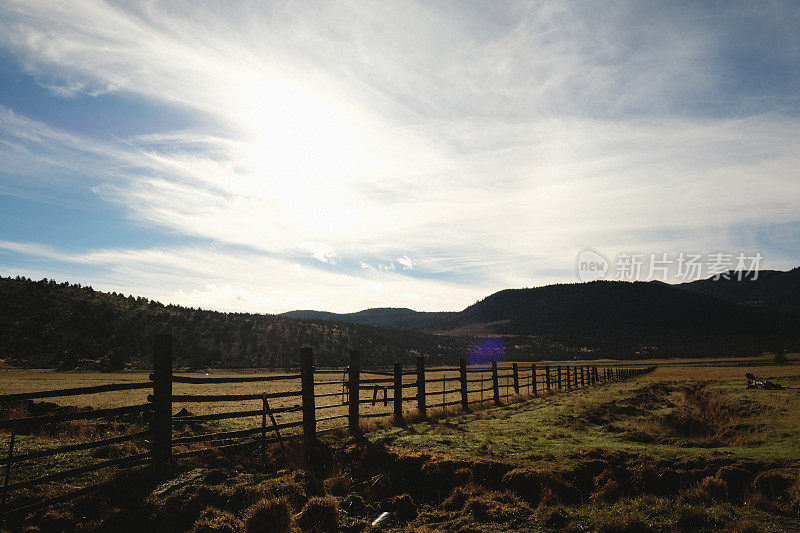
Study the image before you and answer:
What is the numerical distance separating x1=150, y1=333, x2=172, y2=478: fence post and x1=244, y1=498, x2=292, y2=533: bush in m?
2.42

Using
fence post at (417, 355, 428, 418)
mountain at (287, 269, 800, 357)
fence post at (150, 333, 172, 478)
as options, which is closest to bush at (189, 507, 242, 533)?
fence post at (150, 333, 172, 478)

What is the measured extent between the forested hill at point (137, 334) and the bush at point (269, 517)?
5820 cm

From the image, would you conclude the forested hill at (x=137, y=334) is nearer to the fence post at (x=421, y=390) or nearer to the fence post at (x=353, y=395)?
the fence post at (x=421, y=390)

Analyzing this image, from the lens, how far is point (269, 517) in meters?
6.91

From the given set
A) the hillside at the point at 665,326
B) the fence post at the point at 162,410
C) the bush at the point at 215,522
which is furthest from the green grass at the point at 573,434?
the hillside at the point at 665,326

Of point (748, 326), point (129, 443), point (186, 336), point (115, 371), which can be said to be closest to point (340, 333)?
point (186, 336)

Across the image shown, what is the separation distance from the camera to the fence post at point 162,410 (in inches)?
332

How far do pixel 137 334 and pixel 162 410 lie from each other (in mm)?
70587

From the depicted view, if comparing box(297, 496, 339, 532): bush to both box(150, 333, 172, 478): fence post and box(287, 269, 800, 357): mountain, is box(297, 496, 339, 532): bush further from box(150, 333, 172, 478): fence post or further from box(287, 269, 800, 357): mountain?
box(287, 269, 800, 357): mountain

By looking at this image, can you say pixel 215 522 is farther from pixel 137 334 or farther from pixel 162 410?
pixel 137 334

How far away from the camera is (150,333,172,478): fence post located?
845 centimetres

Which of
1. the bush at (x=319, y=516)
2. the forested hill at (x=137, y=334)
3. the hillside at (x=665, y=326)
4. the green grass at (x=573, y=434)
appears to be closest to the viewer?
the bush at (x=319, y=516)

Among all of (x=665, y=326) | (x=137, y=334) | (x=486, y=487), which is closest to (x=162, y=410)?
(x=486, y=487)

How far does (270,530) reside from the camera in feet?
22.0
